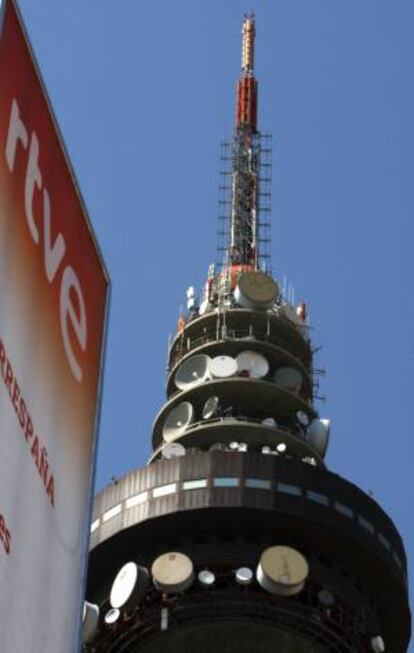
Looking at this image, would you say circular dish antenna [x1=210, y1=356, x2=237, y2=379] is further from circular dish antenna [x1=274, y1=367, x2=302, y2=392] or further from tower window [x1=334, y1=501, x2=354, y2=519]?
tower window [x1=334, y1=501, x2=354, y2=519]

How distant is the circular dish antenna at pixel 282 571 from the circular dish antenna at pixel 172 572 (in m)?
3.23

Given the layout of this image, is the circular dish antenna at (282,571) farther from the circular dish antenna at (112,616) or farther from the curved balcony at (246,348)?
the curved balcony at (246,348)

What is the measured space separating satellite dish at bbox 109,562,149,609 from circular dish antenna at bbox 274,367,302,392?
17176 millimetres

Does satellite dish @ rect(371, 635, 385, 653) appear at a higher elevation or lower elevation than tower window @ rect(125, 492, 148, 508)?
lower

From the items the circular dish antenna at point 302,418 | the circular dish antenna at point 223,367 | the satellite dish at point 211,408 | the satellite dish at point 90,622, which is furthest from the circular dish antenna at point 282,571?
the circular dish antenna at point 223,367

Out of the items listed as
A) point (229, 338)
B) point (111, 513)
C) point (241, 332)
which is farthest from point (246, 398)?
point (111, 513)

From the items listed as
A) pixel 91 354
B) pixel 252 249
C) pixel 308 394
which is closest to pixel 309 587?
pixel 308 394

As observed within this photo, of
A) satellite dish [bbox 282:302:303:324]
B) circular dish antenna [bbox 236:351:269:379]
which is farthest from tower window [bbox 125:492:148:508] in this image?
satellite dish [bbox 282:302:303:324]

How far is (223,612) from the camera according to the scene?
262 feet

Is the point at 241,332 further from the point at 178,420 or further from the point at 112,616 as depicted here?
the point at 112,616

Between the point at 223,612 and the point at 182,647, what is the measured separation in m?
2.44

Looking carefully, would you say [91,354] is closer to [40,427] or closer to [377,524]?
[40,427]

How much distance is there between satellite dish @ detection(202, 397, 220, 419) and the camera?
9206cm

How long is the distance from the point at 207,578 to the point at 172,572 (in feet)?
5.40
